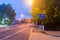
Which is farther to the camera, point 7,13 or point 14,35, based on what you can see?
point 7,13

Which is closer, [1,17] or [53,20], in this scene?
[53,20]

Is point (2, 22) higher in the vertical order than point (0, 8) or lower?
lower

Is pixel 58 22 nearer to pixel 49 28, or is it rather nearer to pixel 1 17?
pixel 49 28

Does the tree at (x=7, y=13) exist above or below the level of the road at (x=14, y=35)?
above

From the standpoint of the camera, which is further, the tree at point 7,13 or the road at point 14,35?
the tree at point 7,13

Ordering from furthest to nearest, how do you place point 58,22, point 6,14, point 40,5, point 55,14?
point 6,14 → point 40,5 → point 58,22 → point 55,14

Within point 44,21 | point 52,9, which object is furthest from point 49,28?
point 52,9

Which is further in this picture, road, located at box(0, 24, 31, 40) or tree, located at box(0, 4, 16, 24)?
tree, located at box(0, 4, 16, 24)

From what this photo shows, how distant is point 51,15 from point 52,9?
5.31 feet

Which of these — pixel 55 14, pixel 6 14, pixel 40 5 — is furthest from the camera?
pixel 6 14

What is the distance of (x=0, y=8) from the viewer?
125 meters

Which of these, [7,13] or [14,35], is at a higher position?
[7,13]

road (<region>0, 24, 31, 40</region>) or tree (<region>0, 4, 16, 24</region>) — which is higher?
tree (<region>0, 4, 16, 24</region>)

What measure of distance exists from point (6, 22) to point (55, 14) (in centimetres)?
7511
